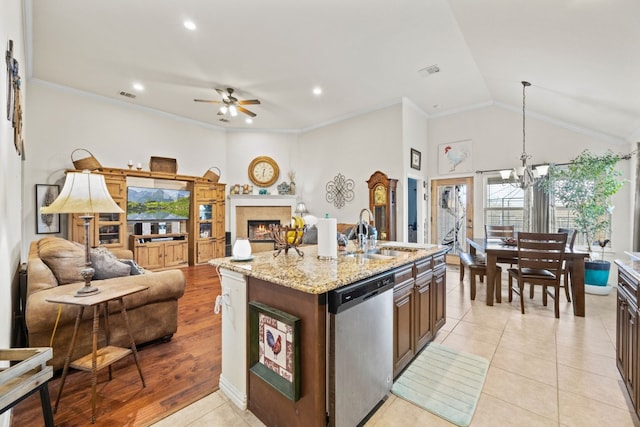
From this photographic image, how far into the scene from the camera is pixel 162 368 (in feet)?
7.30

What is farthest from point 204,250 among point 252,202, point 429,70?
point 429,70

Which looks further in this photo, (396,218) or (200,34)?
(396,218)

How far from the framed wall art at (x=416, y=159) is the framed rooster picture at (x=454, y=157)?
0.57 meters

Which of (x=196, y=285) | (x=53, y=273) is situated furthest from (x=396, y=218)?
(x=53, y=273)

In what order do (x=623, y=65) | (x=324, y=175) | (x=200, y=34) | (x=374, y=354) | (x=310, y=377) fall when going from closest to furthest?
1. (x=310, y=377)
2. (x=374, y=354)
3. (x=623, y=65)
4. (x=200, y=34)
5. (x=324, y=175)

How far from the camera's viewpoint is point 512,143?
17.6 feet

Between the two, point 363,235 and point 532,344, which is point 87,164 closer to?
point 363,235

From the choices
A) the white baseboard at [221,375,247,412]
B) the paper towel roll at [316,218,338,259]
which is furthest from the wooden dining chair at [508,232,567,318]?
the white baseboard at [221,375,247,412]

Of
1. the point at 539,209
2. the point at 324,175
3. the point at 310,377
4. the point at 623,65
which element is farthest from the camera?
the point at 324,175

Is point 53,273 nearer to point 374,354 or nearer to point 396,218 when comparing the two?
point 374,354

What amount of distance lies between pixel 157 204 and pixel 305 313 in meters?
5.72

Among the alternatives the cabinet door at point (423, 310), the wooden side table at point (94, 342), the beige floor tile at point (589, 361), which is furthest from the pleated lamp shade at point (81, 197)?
the beige floor tile at point (589, 361)

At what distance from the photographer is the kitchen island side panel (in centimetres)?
140

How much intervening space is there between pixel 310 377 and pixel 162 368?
5.05ft
